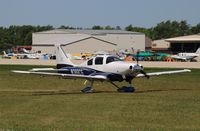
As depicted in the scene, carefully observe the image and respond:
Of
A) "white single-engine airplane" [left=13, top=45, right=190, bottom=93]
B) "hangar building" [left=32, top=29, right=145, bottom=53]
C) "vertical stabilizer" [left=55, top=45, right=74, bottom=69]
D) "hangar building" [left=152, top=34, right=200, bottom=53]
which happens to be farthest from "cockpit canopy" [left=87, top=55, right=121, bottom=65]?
"hangar building" [left=32, top=29, right=145, bottom=53]

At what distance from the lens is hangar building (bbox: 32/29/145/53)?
149750 millimetres

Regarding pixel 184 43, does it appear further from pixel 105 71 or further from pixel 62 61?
pixel 105 71

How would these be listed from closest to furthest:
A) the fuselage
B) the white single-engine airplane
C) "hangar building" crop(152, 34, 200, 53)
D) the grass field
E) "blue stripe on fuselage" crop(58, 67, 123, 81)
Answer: the grass field < the fuselage < the white single-engine airplane < "blue stripe on fuselage" crop(58, 67, 123, 81) < "hangar building" crop(152, 34, 200, 53)

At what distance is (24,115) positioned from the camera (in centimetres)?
1795

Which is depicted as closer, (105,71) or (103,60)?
(105,71)

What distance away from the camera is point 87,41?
150 meters

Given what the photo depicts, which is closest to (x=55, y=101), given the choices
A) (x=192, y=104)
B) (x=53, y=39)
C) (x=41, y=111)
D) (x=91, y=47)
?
(x=41, y=111)

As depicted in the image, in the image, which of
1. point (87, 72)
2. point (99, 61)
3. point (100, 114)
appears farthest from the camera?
point (87, 72)

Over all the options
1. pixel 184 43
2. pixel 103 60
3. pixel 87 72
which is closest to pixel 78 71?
pixel 87 72

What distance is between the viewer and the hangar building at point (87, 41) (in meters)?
150

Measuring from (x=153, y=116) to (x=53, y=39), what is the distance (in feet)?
469

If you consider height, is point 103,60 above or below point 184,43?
above

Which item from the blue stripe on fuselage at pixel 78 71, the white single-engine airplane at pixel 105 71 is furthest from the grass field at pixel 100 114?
the blue stripe on fuselage at pixel 78 71

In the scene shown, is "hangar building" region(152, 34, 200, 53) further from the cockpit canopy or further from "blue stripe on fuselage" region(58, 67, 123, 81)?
the cockpit canopy
